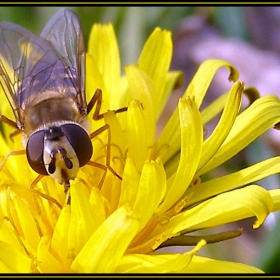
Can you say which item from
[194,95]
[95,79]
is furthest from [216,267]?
[95,79]

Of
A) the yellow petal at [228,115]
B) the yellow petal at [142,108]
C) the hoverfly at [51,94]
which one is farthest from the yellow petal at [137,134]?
the yellow petal at [228,115]

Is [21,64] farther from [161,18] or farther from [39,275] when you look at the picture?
[161,18]

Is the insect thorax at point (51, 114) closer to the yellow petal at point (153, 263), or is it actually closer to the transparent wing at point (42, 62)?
the transparent wing at point (42, 62)

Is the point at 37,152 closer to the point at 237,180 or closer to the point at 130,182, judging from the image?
the point at 130,182

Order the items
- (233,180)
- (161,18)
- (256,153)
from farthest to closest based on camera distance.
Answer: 1. (161,18)
2. (256,153)
3. (233,180)

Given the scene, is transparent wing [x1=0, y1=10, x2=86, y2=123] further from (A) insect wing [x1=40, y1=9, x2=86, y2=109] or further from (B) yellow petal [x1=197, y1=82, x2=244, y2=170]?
(B) yellow petal [x1=197, y1=82, x2=244, y2=170]

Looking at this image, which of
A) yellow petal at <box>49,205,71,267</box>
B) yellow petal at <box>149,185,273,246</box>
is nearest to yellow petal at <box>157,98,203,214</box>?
yellow petal at <box>149,185,273,246</box>

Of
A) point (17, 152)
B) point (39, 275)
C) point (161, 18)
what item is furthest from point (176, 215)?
point (161, 18)
